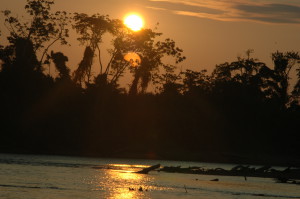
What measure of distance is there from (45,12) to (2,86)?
12.7 metres

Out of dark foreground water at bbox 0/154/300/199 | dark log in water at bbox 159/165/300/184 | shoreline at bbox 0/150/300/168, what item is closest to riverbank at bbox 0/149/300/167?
shoreline at bbox 0/150/300/168

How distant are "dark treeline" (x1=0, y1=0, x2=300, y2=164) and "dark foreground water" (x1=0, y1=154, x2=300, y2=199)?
3170 centimetres

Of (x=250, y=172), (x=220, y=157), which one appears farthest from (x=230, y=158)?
(x=250, y=172)

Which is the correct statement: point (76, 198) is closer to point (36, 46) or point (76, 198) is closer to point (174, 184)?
point (174, 184)

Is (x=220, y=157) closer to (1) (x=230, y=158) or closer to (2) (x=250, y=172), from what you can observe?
(1) (x=230, y=158)

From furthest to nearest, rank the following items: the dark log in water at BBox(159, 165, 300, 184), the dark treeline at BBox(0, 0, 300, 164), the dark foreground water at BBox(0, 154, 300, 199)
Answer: the dark treeline at BBox(0, 0, 300, 164), the dark log in water at BBox(159, 165, 300, 184), the dark foreground water at BBox(0, 154, 300, 199)

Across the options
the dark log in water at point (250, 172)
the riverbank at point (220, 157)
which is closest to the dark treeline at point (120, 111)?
the riverbank at point (220, 157)

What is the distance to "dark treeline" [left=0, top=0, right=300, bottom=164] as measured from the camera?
Result: 101500 mm

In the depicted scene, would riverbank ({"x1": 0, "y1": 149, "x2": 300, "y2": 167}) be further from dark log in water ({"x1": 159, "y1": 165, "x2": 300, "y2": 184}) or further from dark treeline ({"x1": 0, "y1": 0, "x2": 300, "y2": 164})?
dark log in water ({"x1": 159, "y1": 165, "x2": 300, "y2": 184})

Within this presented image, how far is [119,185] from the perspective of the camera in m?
53.8

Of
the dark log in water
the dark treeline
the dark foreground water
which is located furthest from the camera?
the dark treeline

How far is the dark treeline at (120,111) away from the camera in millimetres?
101500

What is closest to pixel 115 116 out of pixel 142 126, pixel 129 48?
pixel 142 126

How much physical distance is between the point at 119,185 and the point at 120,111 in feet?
171
